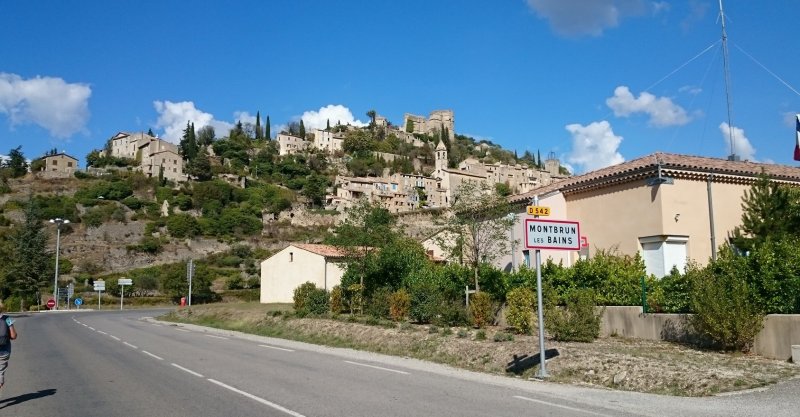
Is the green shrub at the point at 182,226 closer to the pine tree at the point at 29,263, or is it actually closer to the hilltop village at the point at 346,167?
the hilltop village at the point at 346,167

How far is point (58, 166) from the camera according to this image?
145500mm

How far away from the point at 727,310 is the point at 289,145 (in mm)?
178610

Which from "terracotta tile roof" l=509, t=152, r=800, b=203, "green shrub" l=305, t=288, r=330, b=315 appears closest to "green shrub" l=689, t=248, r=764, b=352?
"terracotta tile roof" l=509, t=152, r=800, b=203

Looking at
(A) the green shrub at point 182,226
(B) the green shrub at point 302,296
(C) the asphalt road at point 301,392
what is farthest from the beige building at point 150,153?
(C) the asphalt road at point 301,392

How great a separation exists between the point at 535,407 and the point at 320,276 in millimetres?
37223

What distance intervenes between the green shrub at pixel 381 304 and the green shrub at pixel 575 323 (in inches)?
392

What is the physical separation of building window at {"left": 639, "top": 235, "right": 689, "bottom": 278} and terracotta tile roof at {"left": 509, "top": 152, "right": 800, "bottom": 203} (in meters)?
2.63

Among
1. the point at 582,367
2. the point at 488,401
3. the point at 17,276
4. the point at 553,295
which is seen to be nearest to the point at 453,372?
the point at 582,367

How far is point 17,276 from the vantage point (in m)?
65.6

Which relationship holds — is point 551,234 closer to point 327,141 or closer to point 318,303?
point 318,303

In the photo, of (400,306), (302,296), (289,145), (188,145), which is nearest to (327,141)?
(289,145)

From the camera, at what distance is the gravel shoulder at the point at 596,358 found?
10.7m

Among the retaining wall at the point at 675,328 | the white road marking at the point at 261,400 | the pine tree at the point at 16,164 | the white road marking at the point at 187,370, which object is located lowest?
the white road marking at the point at 187,370

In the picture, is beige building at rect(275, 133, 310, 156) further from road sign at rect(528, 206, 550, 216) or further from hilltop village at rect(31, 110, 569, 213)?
road sign at rect(528, 206, 550, 216)
